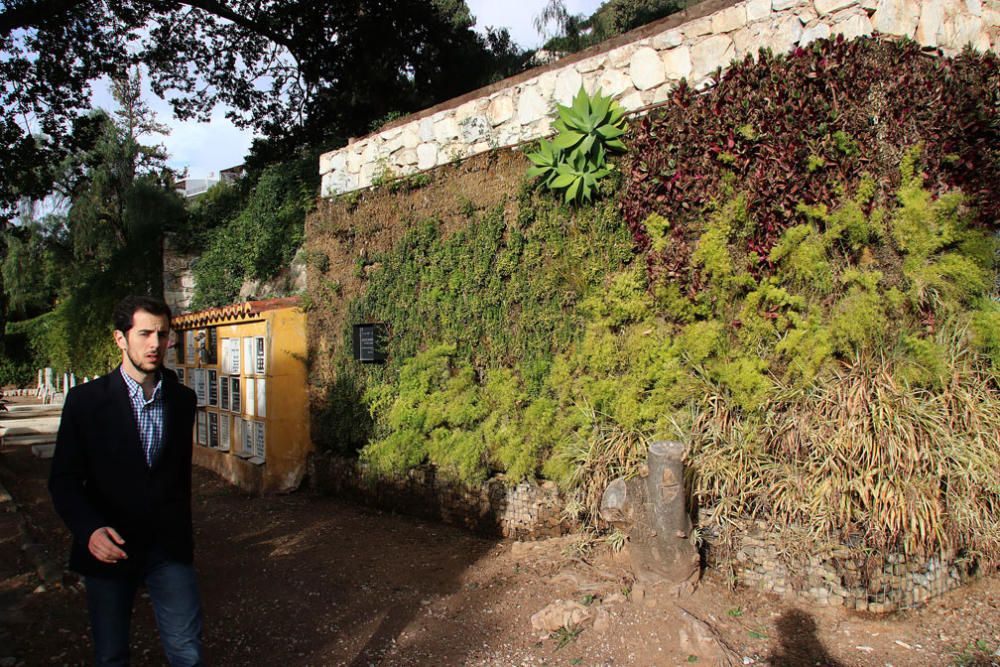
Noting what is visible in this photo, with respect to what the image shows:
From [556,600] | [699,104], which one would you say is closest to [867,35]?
[699,104]

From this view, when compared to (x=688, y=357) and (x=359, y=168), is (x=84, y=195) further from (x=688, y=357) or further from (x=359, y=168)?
(x=688, y=357)

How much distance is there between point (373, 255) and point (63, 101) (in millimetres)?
7651

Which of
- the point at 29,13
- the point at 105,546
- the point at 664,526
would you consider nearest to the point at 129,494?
the point at 105,546

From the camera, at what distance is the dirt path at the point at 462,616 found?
3.45m

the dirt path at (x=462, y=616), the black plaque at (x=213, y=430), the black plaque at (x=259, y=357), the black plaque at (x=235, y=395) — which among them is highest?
the black plaque at (x=259, y=357)

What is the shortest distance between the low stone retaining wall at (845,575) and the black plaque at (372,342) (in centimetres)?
420

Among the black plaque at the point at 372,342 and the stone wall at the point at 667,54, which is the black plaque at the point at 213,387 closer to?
the black plaque at the point at 372,342

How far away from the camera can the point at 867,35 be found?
14.2 feet

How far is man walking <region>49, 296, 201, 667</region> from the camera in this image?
2529mm

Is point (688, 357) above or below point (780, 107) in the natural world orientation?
below

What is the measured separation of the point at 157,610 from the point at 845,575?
3.36 m

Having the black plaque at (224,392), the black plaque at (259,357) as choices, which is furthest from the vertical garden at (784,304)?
the black plaque at (224,392)

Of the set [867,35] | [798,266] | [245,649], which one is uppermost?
[867,35]

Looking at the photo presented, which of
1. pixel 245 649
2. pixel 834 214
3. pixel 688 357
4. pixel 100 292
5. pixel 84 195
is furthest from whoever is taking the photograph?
pixel 84 195
